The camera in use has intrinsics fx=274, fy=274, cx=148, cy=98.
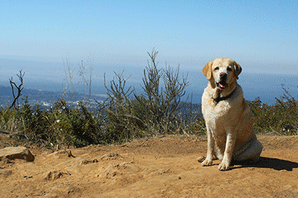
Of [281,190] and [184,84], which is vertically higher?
[184,84]

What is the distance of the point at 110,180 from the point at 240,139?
215cm

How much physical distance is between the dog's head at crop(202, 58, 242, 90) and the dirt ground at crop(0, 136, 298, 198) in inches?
52.5

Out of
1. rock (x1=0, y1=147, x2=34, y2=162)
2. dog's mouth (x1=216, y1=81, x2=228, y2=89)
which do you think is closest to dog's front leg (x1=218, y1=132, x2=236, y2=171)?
dog's mouth (x1=216, y1=81, x2=228, y2=89)

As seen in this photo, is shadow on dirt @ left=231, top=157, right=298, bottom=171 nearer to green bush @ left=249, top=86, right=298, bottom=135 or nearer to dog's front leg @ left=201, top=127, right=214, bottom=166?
dog's front leg @ left=201, top=127, right=214, bottom=166

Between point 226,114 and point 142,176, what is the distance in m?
1.62

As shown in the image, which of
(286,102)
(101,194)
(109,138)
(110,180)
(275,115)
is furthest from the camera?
(286,102)

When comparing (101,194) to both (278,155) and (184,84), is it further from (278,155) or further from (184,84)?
(184,84)

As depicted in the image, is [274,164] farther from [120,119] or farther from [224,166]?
→ [120,119]

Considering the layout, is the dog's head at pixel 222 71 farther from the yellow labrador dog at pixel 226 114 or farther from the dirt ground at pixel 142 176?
the dirt ground at pixel 142 176

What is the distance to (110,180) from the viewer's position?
4266 mm

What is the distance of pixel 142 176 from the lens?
4316 mm

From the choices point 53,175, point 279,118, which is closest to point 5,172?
point 53,175

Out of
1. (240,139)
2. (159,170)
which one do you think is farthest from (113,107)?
(240,139)

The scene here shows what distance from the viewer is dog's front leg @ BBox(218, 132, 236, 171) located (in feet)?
13.4
